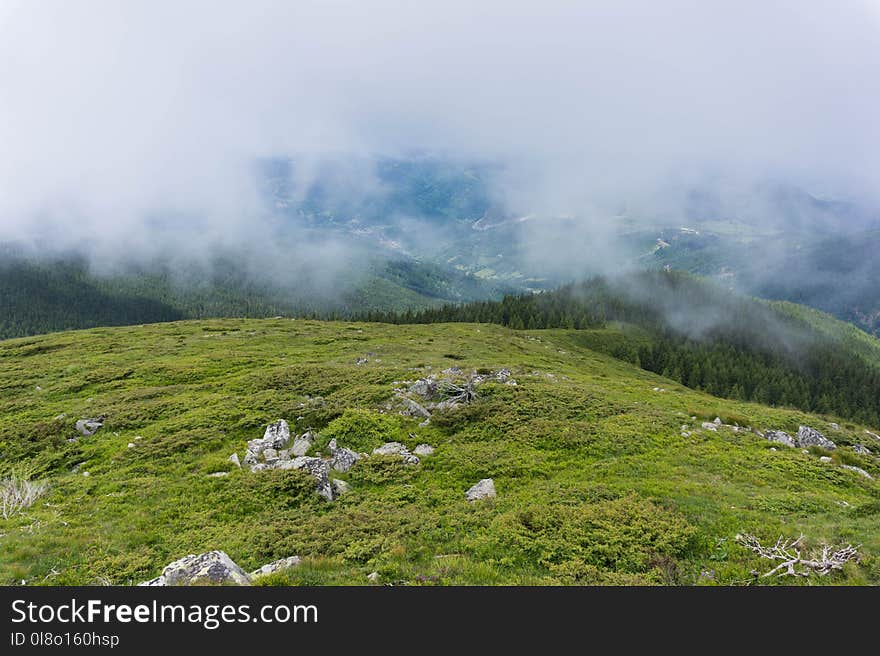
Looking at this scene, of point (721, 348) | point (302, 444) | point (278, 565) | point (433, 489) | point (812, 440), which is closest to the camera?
point (278, 565)

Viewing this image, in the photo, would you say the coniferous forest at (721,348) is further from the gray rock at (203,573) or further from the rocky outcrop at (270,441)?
the gray rock at (203,573)

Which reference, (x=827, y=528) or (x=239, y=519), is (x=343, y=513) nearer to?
(x=239, y=519)

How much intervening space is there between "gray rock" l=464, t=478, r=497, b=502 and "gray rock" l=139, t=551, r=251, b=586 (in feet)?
33.4

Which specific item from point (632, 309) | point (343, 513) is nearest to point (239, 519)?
point (343, 513)

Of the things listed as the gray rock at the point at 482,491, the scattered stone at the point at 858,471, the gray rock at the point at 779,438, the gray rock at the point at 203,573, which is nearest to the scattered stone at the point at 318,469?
the gray rock at the point at 482,491

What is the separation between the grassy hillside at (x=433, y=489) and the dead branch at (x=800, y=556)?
32cm

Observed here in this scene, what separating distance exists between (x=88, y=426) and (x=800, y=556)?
41248 millimetres

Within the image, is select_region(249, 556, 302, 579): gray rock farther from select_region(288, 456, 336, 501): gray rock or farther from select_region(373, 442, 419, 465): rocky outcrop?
select_region(373, 442, 419, 465): rocky outcrop

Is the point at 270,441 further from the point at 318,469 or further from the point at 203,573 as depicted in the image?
the point at 203,573

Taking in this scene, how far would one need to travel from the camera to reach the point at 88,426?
99.1 ft

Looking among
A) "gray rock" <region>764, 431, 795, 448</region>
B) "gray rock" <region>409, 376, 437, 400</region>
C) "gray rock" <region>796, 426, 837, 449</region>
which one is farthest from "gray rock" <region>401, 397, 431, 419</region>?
"gray rock" <region>796, 426, 837, 449</region>

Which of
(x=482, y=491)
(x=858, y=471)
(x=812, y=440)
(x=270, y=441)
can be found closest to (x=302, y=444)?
(x=270, y=441)

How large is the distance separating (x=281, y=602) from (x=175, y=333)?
95058mm

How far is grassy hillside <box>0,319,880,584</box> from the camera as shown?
1383 cm
